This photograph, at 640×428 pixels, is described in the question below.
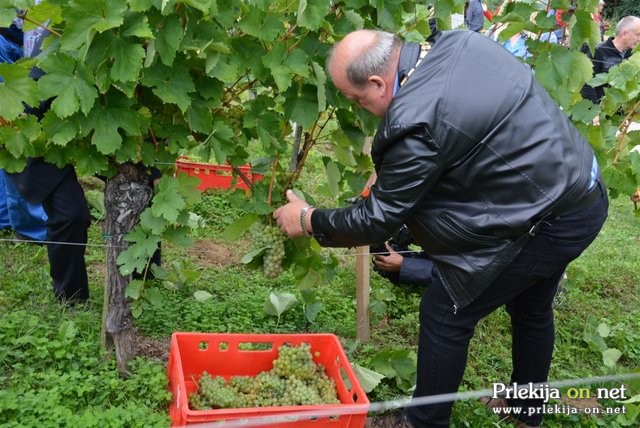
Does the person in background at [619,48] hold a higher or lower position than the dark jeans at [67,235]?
higher

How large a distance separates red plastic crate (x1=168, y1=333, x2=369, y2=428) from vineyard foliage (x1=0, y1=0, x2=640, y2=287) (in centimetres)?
36

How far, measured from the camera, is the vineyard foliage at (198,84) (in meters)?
2.22

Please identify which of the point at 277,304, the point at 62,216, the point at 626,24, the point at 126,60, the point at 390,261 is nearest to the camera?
the point at 126,60

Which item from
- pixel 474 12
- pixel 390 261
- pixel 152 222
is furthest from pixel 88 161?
pixel 474 12

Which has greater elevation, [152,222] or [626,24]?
[626,24]

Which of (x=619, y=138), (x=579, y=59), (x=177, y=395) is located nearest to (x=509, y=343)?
(x=619, y=138)

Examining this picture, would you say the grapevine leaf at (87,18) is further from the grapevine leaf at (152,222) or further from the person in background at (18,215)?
the person in background at (18,215)

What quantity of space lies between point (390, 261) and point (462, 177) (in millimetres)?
2032

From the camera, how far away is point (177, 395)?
105 inches

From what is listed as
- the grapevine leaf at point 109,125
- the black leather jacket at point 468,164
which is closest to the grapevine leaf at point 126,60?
the grapevine leaf at point 109,125
